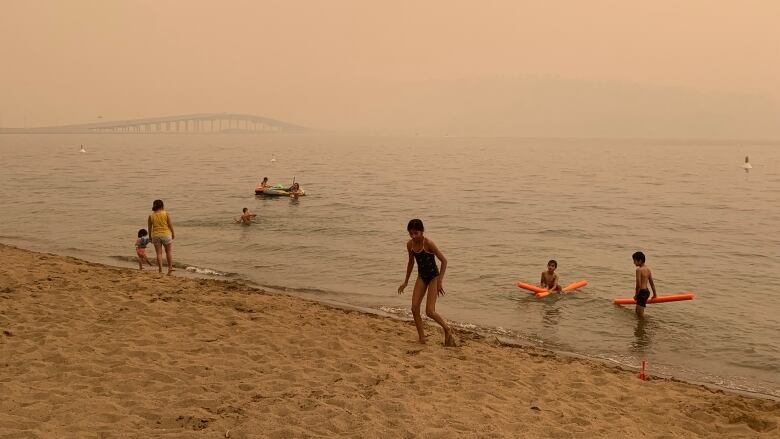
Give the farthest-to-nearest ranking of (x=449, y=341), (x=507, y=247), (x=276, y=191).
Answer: (x=276, y=191)
(x=507, y=247)
(x=449, y=341)

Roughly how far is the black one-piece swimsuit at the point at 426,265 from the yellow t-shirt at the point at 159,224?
683 cm

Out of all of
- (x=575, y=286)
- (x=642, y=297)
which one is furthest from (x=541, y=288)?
(x=642, y=297)

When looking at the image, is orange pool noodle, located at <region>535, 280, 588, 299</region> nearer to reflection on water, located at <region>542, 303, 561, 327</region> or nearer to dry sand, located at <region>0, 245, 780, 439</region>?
reflection on water, located at <region>542, 303, 561, 327</region>

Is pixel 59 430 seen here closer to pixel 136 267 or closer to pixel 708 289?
pixel 136 267

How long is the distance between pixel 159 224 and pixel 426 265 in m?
7.07

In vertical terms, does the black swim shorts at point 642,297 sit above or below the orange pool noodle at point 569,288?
above

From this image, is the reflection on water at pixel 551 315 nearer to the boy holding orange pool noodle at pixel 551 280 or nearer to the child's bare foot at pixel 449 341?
the boy holding orange pool noodle at pixel 551 280

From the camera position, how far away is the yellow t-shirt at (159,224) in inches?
517

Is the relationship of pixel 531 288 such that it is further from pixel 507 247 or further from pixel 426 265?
pixel 507 247

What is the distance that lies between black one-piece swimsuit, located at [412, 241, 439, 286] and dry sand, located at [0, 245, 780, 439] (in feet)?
3.57

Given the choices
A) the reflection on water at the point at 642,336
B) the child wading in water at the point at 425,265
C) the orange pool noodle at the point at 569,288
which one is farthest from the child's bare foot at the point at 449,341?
the orange pool noodle at the point at 569,288

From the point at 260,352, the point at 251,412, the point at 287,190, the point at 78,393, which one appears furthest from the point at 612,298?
the point at 287,190

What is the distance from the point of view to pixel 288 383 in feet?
23.1

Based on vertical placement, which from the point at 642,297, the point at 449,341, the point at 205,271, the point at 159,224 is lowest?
the point at 205,271
